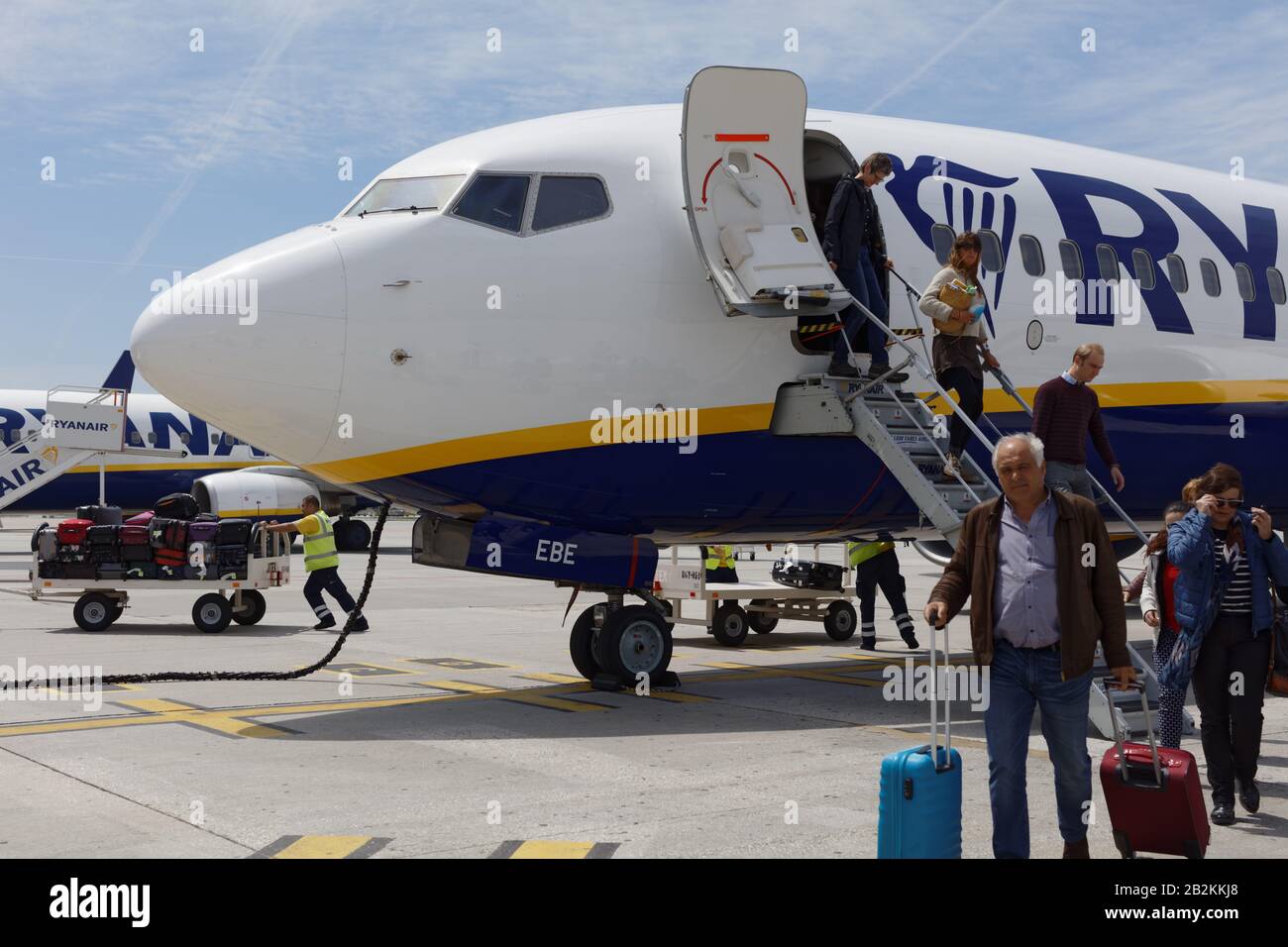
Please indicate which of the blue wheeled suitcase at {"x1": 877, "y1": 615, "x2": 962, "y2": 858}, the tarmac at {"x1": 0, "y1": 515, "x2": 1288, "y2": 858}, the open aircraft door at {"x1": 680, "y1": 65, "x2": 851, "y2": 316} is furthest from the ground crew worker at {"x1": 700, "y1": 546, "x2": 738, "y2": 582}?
the blue wheeled suitcase at {"x1": 877, "y1": 615, "x2": 962, "y2": 858}

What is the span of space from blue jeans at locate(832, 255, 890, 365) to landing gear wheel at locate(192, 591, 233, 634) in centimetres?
1047

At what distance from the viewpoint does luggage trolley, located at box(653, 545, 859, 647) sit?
1667 cm

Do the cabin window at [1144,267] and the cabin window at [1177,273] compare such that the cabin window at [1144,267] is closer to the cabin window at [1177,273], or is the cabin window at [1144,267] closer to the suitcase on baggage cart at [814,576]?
the cabin window at [1177,273]

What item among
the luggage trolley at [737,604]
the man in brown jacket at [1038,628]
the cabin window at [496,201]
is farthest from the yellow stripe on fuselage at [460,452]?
the luggage trolley at [737,604]

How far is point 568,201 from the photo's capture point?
10586 millimetres

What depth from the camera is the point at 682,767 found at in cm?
843

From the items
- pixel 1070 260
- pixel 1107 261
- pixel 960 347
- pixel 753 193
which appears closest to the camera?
pixel 960 347

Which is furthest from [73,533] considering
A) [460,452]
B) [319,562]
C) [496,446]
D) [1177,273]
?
[1177,273]

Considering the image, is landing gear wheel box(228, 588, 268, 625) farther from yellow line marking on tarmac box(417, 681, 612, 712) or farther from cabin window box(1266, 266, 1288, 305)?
cabin window box(1266, 266, 1288, 305)

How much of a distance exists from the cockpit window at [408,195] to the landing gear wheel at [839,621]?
9.08 meters

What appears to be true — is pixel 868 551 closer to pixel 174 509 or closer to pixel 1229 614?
pixel 1229 614

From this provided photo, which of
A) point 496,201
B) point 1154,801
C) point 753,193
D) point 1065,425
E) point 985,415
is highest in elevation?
point 753,193

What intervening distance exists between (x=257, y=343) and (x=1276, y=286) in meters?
11.0
